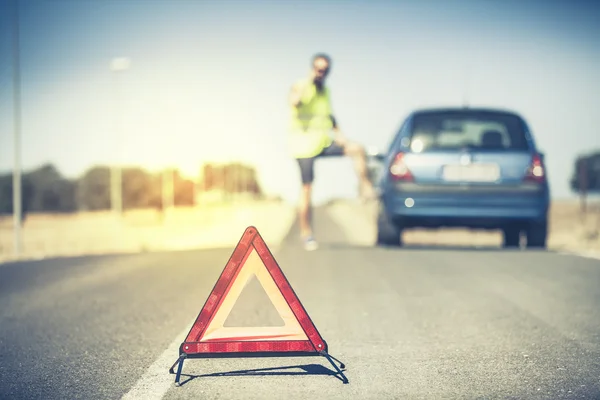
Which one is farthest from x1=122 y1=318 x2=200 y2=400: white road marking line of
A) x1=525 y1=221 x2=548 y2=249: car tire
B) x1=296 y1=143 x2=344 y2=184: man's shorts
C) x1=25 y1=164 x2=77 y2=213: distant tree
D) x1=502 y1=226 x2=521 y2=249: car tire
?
x1=25 y1=164 x2=77 y2=213: distant tree

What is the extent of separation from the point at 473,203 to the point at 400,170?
3.26 feet

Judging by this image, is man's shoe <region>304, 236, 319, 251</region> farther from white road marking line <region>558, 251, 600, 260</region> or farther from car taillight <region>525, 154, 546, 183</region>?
white road marking line <region>558, 251, 600, 260</region>

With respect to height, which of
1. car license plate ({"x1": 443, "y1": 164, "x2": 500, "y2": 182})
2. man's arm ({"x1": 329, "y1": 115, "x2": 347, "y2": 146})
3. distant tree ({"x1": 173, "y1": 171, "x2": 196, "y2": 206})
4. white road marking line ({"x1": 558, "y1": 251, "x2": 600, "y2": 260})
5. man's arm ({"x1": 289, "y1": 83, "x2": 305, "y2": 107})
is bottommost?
distant tree ({"x1": 173, "y1": 171, "x2": 196, "y2": 206})

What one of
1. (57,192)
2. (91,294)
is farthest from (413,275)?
(57,192)

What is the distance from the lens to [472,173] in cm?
1022

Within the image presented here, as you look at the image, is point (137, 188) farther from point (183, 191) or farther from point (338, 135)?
point (338, 135)

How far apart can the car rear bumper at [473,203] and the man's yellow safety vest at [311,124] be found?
1122 millimetres

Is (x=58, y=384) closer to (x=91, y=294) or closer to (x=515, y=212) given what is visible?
(x=91, y=294)

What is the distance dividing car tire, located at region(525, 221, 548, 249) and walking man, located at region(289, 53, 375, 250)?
218 cm

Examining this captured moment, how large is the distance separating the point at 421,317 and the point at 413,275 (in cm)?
235

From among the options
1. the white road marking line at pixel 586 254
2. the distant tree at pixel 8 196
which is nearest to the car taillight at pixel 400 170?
the white road marking line at pixel 586 254

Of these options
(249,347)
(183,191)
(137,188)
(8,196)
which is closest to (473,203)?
(249,347)

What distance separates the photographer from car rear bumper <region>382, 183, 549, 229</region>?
10180 mm

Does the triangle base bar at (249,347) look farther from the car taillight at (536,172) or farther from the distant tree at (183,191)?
the distant tree at (183,191)
